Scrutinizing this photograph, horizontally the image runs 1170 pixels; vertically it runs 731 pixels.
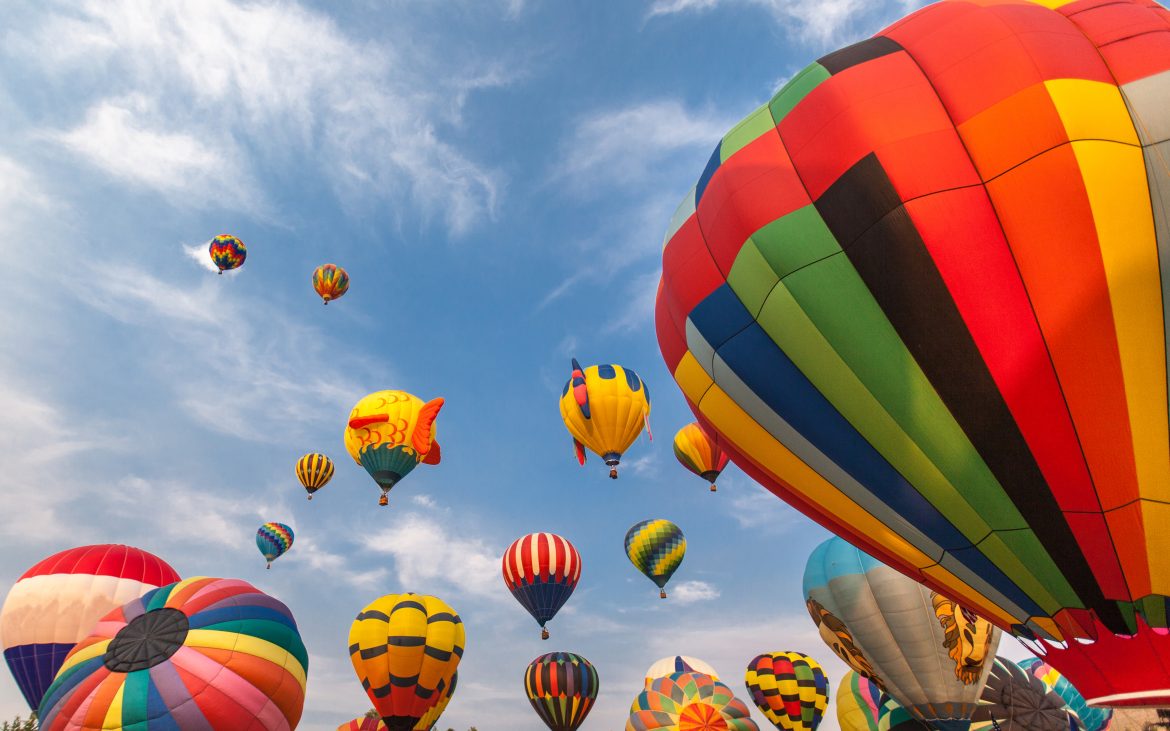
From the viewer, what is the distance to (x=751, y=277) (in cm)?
764

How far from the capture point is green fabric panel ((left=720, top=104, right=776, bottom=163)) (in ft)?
26.7

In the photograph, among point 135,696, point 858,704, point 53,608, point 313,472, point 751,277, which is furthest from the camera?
point 313,472

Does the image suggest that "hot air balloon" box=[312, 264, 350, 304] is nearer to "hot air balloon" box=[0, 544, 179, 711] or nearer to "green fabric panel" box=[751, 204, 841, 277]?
"hot air balloon" box=[0, 544, 179, 711]

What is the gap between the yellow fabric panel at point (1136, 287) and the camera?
19.6 ft

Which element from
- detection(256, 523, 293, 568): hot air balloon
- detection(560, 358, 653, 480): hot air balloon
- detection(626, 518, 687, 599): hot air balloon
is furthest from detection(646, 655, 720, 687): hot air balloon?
detection(256, 523, 293, 568): hot air balloon

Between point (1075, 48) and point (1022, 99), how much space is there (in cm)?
83

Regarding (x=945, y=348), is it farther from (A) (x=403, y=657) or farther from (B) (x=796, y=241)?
(A) (x=403, y=657)

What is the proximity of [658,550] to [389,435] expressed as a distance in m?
12.5

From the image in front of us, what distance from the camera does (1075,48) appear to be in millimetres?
6617

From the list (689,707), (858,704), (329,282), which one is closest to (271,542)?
(329,282)

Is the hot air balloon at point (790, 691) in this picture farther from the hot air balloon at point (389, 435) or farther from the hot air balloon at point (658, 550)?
the hot air balloon at point (389, 435)

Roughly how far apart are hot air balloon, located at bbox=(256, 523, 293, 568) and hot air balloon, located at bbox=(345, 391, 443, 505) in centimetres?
1317

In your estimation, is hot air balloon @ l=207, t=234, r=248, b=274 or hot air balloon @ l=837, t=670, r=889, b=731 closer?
hot air balloon @ l=837, t=670, r=889, b=731

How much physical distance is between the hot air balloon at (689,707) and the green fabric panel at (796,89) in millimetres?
17618
